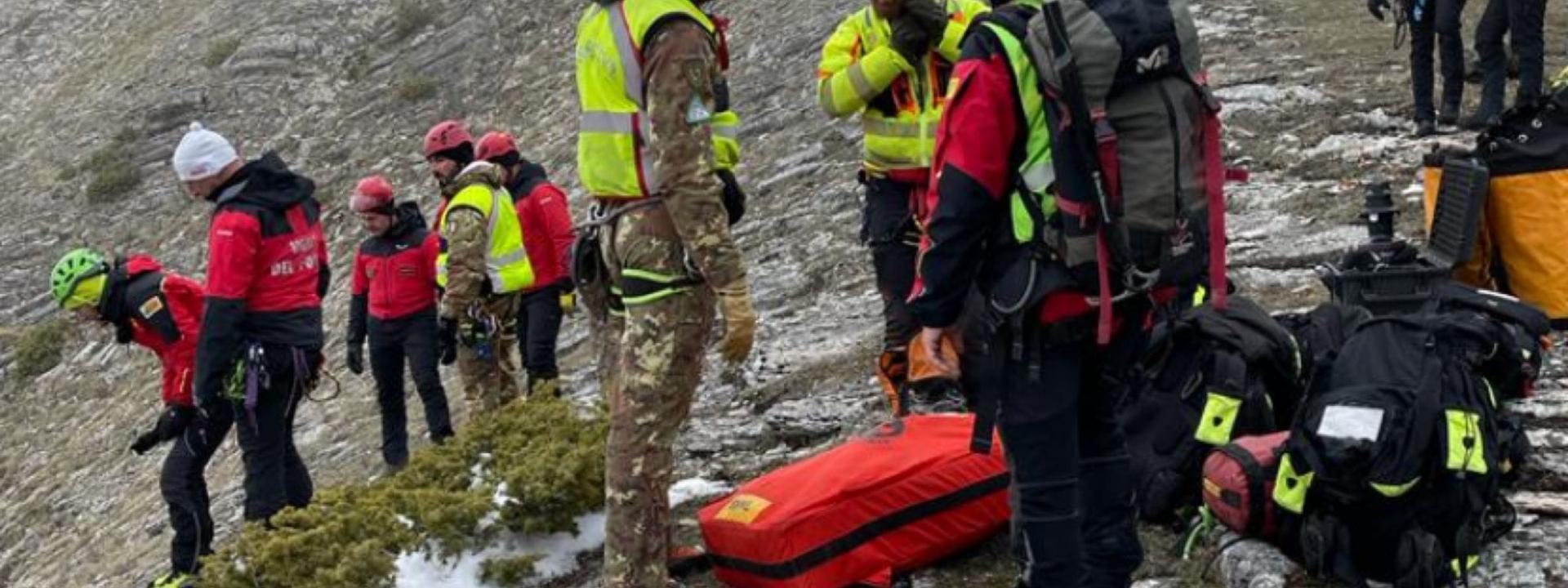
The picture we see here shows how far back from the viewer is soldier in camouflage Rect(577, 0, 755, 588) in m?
5.19

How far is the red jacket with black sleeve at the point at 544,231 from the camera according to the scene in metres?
10.6

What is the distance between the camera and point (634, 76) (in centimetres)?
530

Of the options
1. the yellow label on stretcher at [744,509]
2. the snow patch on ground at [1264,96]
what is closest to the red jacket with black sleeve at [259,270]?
the yellow label on stretcher at [744,509]

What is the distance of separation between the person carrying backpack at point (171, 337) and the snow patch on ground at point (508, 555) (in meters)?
2.60

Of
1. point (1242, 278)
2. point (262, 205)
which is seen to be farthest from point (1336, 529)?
point (262, 205)

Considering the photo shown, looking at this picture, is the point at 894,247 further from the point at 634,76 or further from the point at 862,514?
the point at 634,76

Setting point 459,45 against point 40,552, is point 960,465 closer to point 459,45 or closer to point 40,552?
point 40,552

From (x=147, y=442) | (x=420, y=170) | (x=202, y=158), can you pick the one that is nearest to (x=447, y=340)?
(x=147, y=442)

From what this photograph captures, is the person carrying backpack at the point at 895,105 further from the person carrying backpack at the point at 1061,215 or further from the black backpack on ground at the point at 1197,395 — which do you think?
the person carrying backpack at the point at 1061,215

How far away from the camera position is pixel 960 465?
5.84 meters

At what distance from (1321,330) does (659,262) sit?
2841 mm

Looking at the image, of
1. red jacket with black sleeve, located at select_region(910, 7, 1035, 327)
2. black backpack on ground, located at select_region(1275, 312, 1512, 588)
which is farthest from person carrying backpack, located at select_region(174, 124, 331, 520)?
black backpack on ground, located at select_region(1275, 312, 1512, 588)

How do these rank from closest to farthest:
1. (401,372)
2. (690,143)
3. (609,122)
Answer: (690,143) → (609,122) → (401,372)

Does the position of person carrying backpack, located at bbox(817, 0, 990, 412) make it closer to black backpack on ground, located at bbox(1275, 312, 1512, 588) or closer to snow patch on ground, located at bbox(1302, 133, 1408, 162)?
black backpack on ground, located at bbox(1275, 312, 1512, 588)
